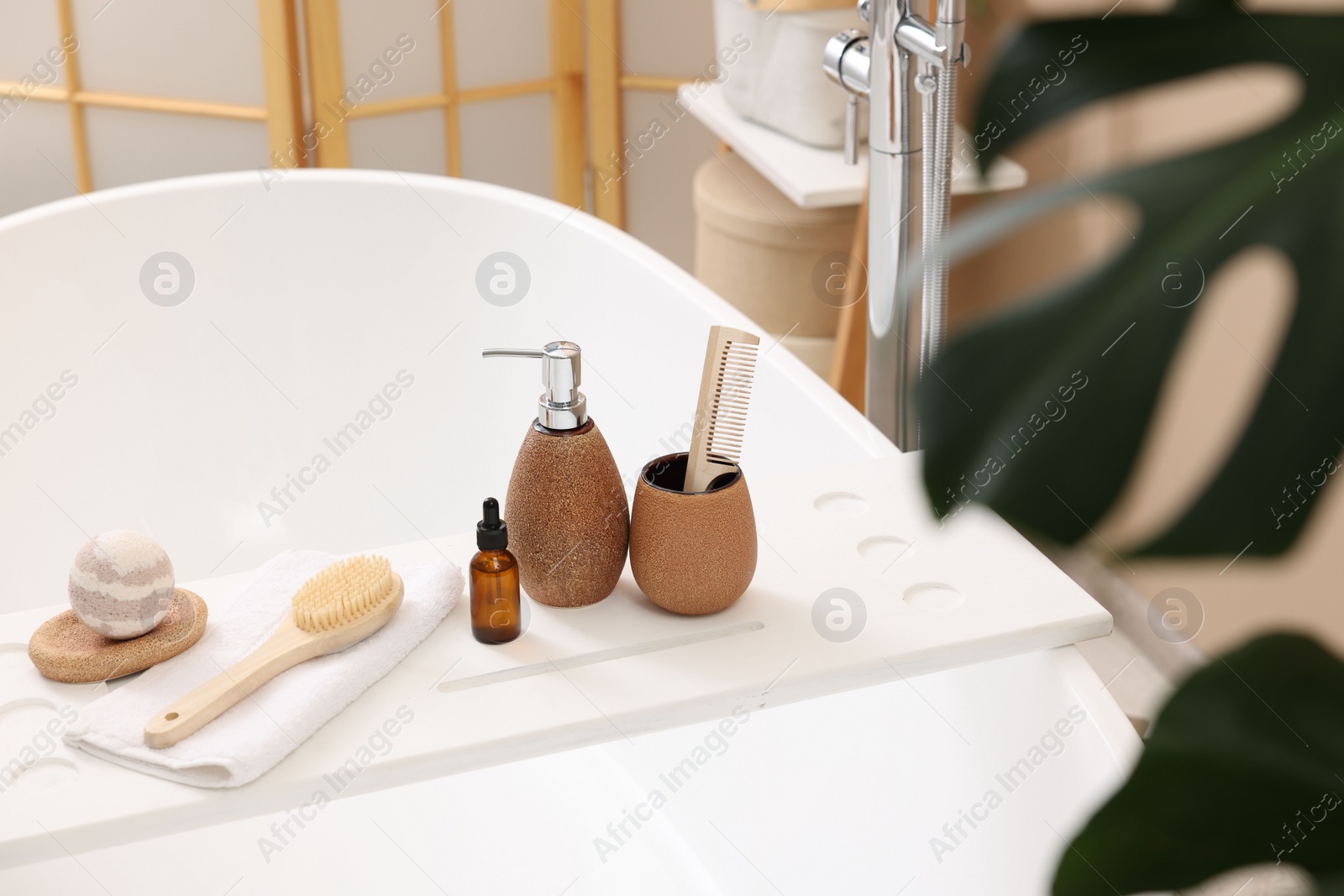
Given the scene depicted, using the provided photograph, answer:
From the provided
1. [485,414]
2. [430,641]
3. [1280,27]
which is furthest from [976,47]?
[1280,27]

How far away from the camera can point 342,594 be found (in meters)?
0.75

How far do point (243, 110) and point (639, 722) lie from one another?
1.87 meters

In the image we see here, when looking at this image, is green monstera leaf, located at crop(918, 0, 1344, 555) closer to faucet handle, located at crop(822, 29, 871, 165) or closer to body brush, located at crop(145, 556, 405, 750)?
body brush, located at crop(145, 556, 405, 750)

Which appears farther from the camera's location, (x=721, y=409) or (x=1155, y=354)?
(x=721, y=409)

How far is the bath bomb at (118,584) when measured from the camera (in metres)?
0.71

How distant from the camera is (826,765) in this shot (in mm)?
993

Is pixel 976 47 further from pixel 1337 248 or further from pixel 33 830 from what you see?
pixel 1337 248

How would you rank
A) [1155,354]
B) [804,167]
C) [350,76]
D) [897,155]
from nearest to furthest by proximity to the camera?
1. [1155,354]
2. [897,155]
3. [804,167]
4. [350,76]

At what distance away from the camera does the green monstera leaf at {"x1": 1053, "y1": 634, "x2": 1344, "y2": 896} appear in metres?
0.20

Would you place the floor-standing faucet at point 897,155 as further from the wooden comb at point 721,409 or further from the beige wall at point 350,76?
the beige wall at point 350,76

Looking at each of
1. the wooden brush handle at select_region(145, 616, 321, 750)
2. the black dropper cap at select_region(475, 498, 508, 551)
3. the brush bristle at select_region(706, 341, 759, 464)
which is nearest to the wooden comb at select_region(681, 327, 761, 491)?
the brush bristle at select_region(706, 341, 759, 464)

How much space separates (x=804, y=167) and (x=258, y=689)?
1.19 metres

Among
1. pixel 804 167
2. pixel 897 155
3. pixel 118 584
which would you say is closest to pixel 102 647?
pixel 118 584

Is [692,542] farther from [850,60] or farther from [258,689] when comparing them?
[850,60]
